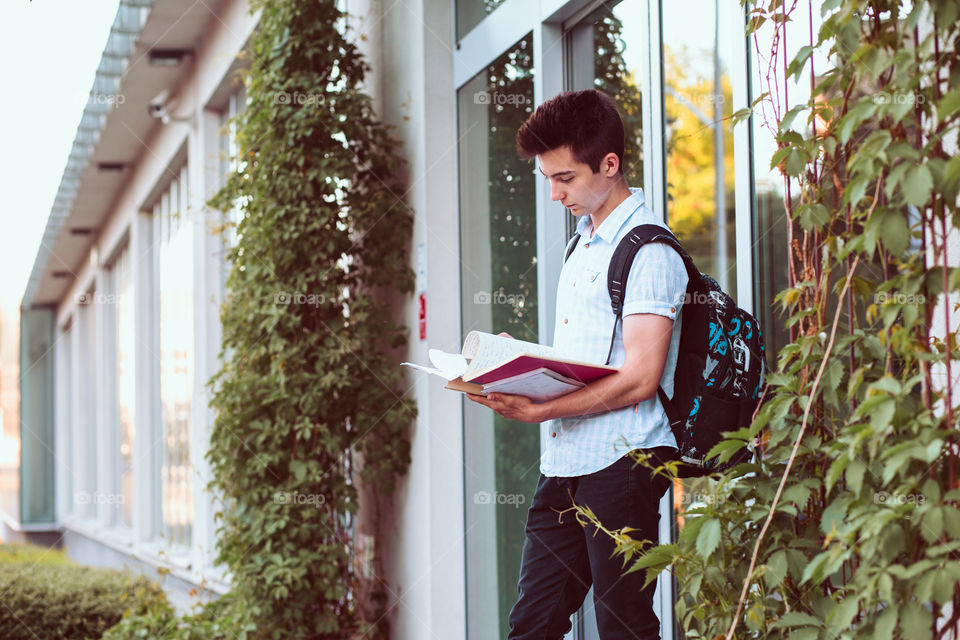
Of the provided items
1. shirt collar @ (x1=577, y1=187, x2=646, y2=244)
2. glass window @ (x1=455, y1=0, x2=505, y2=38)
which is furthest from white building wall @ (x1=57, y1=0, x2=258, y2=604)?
shirt collar @ (x1=577, y1=187, x2=646, y2=244)

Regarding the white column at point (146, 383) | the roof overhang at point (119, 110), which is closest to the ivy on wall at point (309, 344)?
the roof overhang at point (119, 110)

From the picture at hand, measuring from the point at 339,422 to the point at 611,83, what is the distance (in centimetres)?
181

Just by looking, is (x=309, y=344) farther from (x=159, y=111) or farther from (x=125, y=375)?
(x=125, y=375)

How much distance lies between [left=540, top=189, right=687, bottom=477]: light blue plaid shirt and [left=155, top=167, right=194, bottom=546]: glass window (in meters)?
6.61

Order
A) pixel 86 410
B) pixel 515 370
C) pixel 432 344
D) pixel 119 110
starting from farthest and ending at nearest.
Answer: pixel 86 410, pixel 119 110, pixel 432 344, pixel 515 370

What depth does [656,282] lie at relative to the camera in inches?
73.2

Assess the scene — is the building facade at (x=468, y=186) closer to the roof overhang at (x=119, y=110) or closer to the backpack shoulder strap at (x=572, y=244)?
the roof overhang at (x=119, y=110)

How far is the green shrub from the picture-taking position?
5.31 metres

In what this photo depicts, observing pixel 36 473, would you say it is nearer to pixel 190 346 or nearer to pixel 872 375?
pixel 190 346

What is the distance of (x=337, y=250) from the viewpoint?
4.11 m

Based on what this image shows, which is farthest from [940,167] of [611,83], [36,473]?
[36,473]

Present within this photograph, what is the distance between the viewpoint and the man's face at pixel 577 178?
2.04 m

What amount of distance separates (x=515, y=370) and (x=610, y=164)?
511 millimetres

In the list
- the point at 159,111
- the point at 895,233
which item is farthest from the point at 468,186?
the point at 159,111
